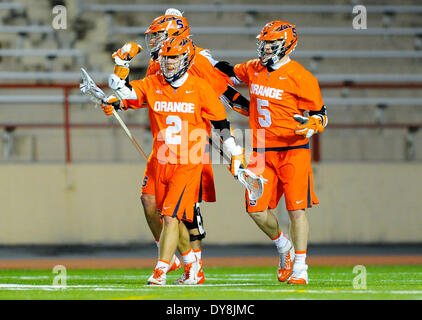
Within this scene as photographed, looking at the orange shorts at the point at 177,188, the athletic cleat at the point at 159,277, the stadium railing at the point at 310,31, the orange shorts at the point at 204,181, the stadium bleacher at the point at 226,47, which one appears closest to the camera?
the athletic cleat at the point at 159,277

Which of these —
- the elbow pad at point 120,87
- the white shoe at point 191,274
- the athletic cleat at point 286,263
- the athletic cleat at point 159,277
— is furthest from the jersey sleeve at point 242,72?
the athletic cleat at point 159,277

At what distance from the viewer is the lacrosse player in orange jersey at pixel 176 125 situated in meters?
7.96

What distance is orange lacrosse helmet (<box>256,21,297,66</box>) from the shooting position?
8.45 metres

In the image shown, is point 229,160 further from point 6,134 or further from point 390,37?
point 390,37

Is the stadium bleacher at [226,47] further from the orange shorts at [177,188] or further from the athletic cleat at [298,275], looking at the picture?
the athletic cleat at [298,275]

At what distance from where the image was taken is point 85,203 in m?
13.0

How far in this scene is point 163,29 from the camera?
8.48m

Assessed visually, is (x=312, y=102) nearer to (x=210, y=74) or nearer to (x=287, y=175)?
(x=287, y=175)

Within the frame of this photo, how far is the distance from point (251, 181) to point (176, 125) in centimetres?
83

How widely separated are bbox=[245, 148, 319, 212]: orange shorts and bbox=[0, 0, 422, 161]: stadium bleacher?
6712 millimetres

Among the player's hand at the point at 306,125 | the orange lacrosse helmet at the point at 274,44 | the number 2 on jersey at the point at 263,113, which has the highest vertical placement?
the orange lacrosse helmet at the point at 274,44

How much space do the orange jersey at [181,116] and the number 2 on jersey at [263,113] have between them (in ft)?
1.78

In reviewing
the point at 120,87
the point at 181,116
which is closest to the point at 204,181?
the point at 181,116
